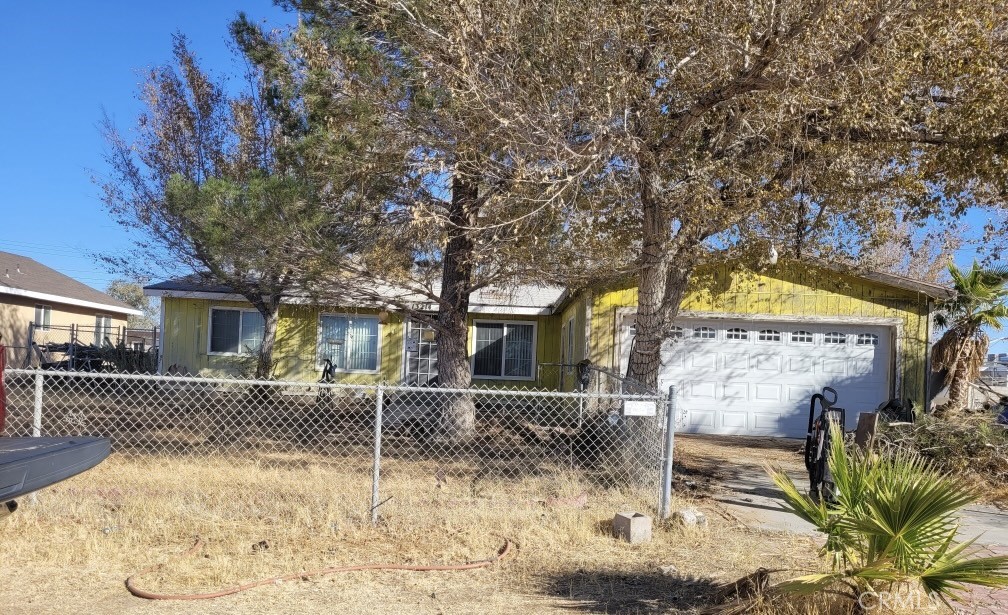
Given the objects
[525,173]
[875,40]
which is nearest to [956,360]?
[875,40]

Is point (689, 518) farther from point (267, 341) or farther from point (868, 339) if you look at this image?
point (267, 341)

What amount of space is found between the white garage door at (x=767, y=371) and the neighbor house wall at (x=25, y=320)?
16058mm

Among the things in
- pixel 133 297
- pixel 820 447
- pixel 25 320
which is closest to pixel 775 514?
pixel 820 447

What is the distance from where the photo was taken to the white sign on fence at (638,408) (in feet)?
22.2

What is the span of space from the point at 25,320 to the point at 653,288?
2208 centimetres

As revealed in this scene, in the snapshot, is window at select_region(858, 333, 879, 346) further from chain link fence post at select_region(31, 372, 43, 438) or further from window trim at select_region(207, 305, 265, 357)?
chain link fence post at select_region(31, 372, 43, 438)

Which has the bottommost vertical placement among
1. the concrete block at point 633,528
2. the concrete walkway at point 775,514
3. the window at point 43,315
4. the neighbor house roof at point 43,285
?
the concrete walkway at point 775,514

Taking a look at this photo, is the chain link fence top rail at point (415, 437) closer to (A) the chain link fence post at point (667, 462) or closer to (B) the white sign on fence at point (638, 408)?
(B) the white sign on fence at point (638, 408)

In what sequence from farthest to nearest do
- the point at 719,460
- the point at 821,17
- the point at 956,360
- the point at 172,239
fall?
1. the point at 172,239
2. the point at 956,360
3. the point at 719,460
4. the point at 821,17

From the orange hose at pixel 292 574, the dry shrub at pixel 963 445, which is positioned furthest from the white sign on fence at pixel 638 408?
the dry shrub at pixel 963 445

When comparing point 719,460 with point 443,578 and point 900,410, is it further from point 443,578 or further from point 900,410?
point 443,578

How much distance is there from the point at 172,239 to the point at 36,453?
38.8ft

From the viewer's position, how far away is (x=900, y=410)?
13109 millimetres

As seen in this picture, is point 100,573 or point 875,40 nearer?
point 100,573
